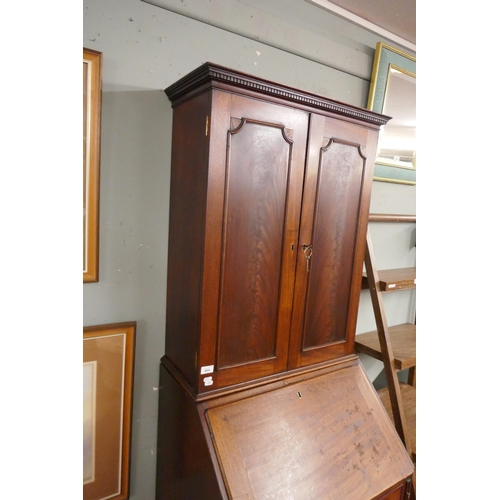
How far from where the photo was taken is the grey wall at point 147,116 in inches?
44.4

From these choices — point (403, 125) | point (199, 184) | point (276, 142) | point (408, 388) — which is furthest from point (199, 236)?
point (408, 388)

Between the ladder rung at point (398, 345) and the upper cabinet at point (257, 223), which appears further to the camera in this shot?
the ladder rung at point (398, 345)

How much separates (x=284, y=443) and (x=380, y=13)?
6.19 feet

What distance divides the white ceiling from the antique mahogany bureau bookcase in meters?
0.71

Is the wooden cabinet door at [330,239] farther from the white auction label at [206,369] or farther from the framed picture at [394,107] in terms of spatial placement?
the framed picture at [394,107]

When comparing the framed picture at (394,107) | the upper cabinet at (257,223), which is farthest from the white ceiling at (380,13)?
the upper cabinet at (257,223)

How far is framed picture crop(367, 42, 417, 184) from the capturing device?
1693 mm

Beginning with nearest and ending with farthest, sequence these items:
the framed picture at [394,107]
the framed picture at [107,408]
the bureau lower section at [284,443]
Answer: the bureau lower section at [284,443], the framed picture at [107,408], the framed picture at [394,107]

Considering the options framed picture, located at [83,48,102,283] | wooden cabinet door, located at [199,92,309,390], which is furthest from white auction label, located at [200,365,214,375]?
framed picture, located at [83,48,102,283]

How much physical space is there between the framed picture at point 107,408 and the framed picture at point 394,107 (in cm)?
154

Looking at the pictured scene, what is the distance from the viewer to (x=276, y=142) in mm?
1032

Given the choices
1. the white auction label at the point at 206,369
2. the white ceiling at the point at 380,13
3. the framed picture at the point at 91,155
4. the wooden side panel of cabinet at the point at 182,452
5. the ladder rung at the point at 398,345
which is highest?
the white ceiling at the point at 380,13

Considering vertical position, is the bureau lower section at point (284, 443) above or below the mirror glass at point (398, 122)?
below
